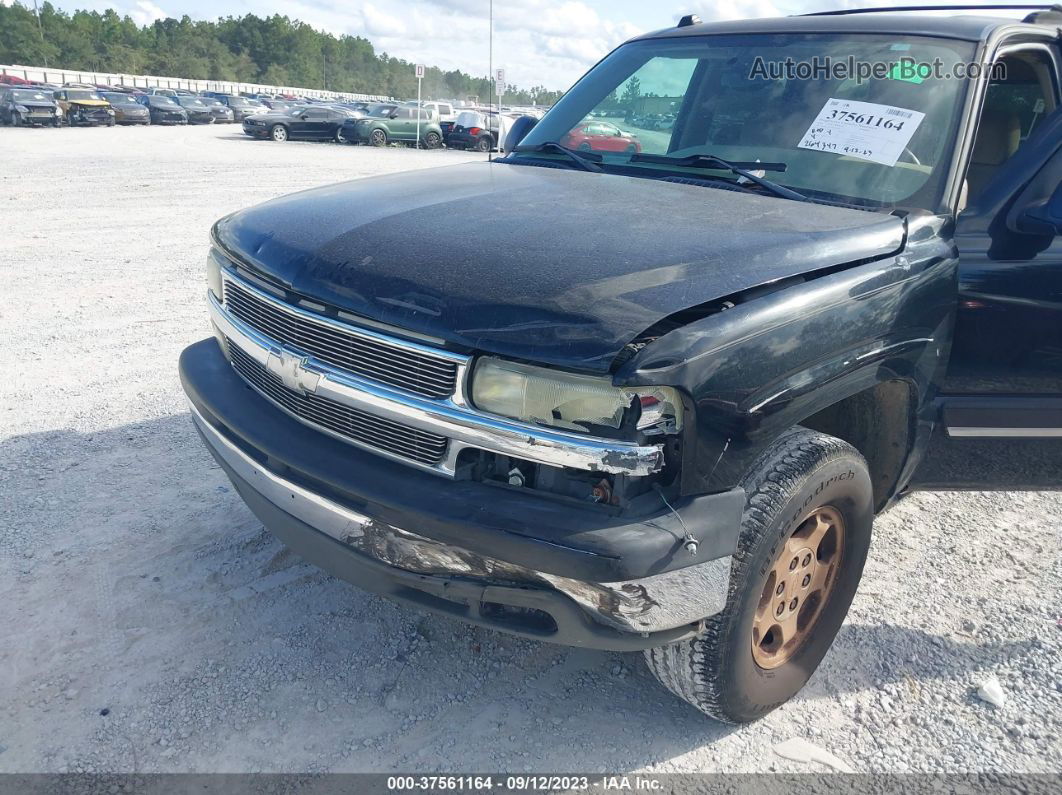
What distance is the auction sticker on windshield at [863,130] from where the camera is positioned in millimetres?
2986

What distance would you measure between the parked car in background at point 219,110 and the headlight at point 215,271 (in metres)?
46.1

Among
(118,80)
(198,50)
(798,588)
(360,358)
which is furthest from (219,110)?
(198,50)

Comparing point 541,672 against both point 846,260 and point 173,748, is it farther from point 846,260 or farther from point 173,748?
point 846,260

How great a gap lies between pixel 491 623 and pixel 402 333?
778mm

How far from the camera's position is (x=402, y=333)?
2262mm

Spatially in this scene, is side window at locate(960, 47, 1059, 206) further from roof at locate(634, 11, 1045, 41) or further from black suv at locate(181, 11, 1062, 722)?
roof at locate(634, 11, 1045, 41)

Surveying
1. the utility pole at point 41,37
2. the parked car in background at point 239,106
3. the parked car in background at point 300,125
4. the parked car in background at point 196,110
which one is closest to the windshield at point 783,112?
the parked car in background at point 300,125

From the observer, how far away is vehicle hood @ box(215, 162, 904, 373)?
2127 millimetres

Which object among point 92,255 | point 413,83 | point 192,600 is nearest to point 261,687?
point 192,600

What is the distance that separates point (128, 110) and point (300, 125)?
11.4 meters

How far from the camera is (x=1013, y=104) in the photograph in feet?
11.1

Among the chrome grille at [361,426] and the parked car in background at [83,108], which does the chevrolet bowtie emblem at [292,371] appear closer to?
the chrome grille at [361,426]

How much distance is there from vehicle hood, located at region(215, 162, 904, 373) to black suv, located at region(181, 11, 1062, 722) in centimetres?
1

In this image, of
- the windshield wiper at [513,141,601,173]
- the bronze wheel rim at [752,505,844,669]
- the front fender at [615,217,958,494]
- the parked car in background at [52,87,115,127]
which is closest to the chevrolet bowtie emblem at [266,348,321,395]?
the front fender at [615,217,958,494]
